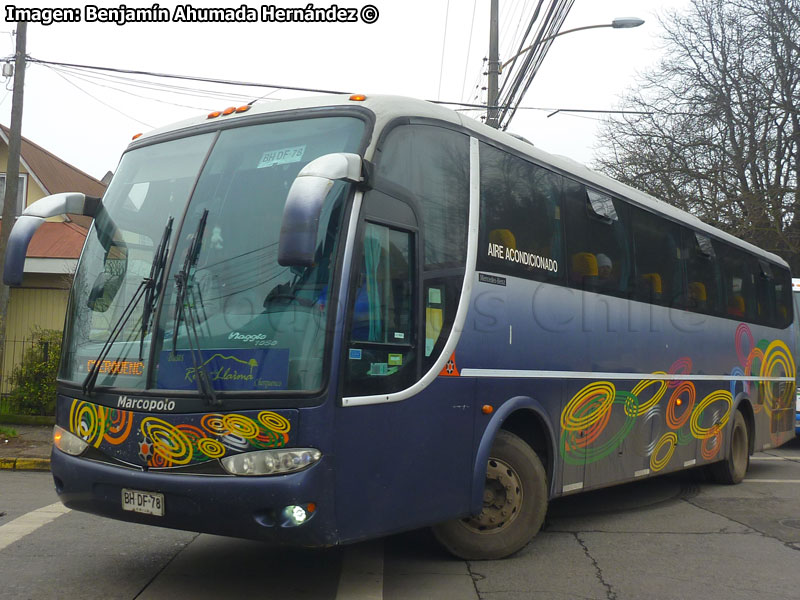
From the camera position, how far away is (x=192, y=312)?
527 cm

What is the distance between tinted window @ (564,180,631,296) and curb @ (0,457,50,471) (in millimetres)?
7846

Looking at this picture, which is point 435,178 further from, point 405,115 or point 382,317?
point 382,317

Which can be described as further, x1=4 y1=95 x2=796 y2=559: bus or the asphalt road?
the asphalt road

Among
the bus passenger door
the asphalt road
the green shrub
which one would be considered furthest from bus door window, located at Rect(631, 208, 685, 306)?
the green shrub

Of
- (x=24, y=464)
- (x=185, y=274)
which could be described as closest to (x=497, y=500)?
(x=185, y=274)

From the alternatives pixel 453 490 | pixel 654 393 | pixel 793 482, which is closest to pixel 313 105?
pixel 453 490

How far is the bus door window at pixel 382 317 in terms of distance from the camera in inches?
204

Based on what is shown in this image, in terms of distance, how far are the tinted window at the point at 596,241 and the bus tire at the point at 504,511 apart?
5.77 feet

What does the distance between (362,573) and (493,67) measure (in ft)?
43.3

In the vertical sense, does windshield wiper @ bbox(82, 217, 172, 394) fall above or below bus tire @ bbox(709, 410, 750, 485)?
above

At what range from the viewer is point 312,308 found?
508cm

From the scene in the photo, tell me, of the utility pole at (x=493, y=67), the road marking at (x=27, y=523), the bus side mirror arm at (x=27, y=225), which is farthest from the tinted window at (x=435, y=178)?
the utility pole at (x=493, y=67)

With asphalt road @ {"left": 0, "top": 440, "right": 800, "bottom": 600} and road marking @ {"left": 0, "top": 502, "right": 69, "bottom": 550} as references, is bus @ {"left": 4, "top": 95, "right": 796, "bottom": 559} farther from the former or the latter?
road marking @ {"left": 0, "top": 502, "right": 69, "bottom": 550}

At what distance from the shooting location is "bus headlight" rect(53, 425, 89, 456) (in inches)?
221
